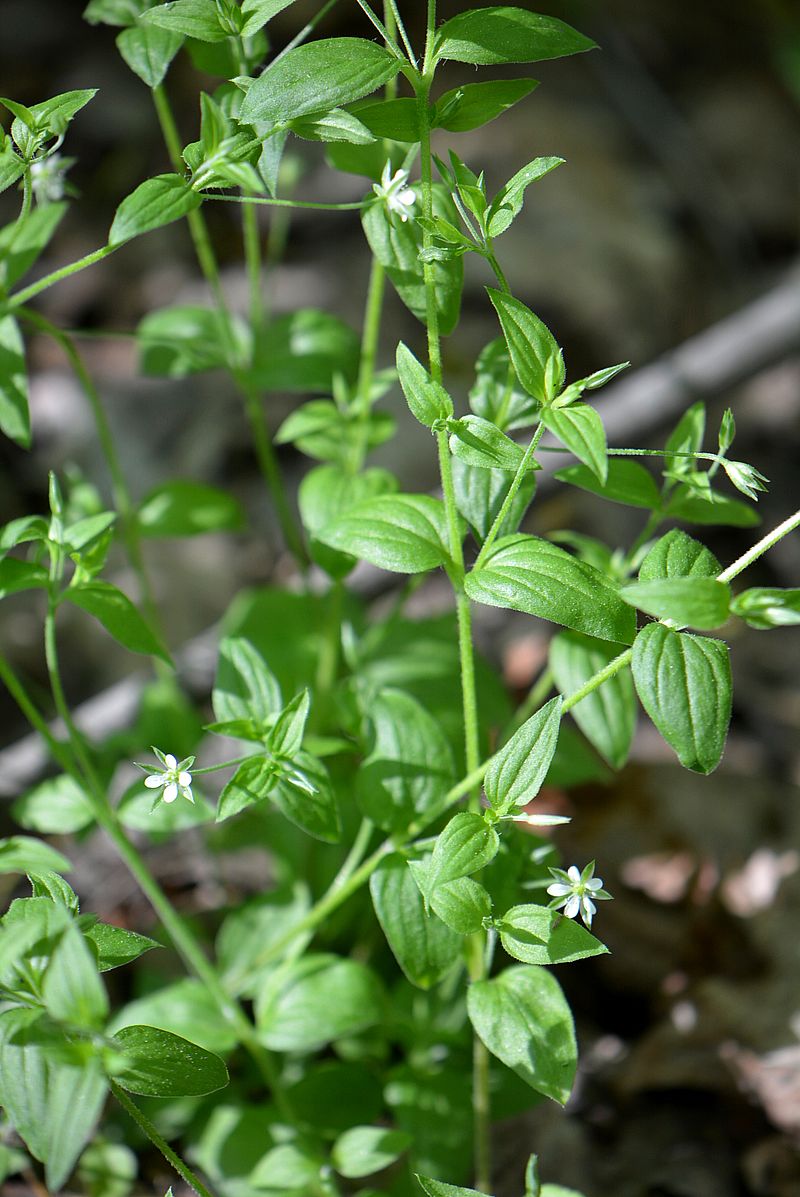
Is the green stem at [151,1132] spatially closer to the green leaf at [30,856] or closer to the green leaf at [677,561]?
the green leaf at [30,856]

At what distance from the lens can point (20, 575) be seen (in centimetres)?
143

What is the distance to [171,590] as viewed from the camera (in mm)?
3023

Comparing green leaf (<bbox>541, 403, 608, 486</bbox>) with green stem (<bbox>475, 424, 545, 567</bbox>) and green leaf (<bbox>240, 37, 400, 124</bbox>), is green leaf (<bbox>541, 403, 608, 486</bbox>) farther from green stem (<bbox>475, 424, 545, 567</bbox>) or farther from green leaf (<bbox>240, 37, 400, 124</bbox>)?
green leaf (<bbox>240, 37, 400, 124</bbox>)

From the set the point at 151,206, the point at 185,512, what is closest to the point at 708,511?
the point at 151,206

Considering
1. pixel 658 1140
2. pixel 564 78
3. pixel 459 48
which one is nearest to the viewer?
pixel 459 48

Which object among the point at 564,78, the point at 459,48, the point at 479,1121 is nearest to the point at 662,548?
the point at 459,48

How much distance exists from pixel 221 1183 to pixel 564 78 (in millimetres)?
4240

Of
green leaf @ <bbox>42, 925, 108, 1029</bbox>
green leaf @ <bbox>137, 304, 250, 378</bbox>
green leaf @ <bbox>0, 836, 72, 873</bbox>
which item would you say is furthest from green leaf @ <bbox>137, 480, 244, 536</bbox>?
green leaf @ <bbox>42, 925, 108, 1029</bbox>

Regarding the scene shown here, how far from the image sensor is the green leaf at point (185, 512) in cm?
205

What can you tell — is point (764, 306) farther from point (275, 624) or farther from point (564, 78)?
point (564, 78)

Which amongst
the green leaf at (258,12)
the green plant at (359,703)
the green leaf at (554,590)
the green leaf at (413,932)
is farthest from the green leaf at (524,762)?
the green leaf at (258,12)

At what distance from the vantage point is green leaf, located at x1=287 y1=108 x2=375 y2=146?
1.24 meters

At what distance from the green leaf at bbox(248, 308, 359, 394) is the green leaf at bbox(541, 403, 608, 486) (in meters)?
0.87

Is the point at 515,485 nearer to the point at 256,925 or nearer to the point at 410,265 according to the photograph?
the point at 410,265
